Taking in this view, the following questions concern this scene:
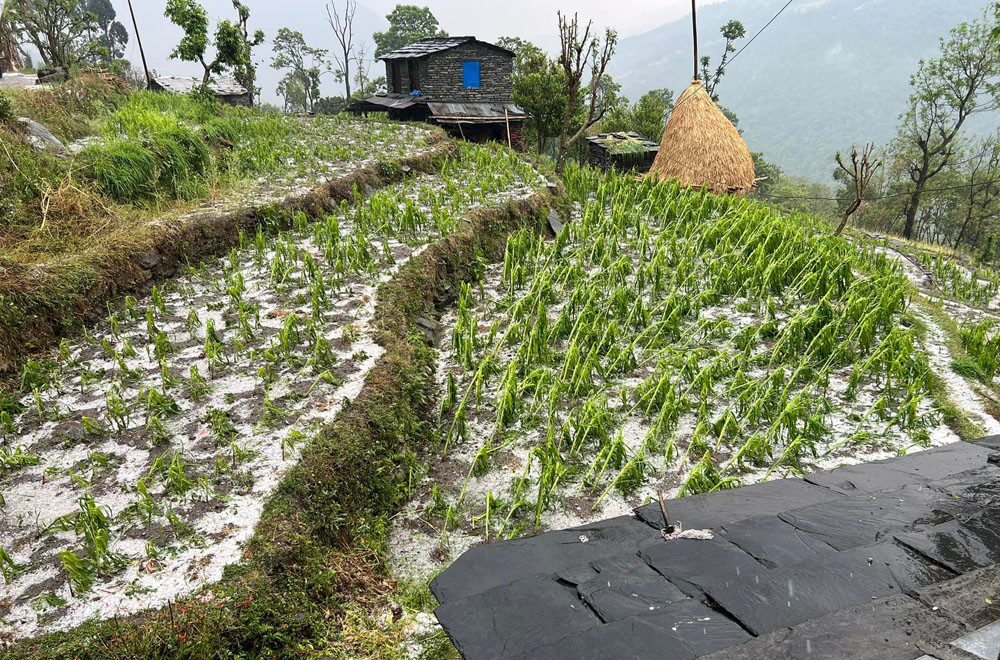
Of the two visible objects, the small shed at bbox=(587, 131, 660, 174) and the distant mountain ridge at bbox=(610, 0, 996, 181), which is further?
the distant mountain ridge at bbox=(610, 0, 996, 181)

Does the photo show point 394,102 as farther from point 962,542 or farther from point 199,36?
point 962,542

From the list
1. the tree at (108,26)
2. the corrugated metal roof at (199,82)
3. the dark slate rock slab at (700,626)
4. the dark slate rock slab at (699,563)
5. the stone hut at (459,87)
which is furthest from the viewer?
the tree at (108,26)

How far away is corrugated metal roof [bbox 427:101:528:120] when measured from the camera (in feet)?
70.1

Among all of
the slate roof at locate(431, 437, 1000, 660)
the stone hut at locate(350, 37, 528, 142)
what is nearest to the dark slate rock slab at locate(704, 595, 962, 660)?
the slate roof at locate(431, 437, 1000, 660)

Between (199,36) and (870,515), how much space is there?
17.1 metres

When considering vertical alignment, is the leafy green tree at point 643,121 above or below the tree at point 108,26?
below

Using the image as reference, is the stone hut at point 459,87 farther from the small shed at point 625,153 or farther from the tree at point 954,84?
the tree at point 954,84

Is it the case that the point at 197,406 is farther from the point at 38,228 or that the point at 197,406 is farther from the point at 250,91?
the point at 250,91

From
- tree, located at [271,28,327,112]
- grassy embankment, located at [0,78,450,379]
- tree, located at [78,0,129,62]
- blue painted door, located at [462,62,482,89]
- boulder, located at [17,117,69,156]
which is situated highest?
tree, located at [78,0,129,62]

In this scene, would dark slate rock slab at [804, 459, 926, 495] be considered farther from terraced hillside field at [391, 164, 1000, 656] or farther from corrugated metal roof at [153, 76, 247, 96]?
corrugated metal roof at [153, 76, 247, 96]

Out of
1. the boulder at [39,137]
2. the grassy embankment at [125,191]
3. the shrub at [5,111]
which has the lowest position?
the grassy embankment at [125,191]

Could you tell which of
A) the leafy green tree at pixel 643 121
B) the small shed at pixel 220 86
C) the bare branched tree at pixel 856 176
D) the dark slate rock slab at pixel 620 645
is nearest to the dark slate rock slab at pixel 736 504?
the dark slate rock slab at pixel 620 645

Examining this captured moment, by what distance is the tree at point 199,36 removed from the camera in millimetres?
13617

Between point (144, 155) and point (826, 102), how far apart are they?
19365cm
